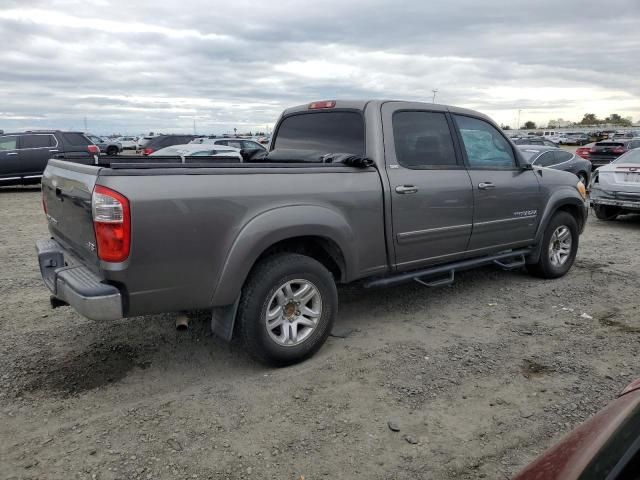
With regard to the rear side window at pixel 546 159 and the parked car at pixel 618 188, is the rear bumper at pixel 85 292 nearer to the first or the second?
the parked car at pixel 618 188

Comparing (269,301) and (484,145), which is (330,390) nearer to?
(269,301)

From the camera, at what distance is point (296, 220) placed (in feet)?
12.1

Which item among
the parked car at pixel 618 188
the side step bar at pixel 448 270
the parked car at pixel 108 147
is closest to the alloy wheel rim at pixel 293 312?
the side step bar at pixel 448 270

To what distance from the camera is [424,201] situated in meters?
4.50

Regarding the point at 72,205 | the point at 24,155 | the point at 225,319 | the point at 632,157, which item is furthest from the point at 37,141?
the point at 632,157

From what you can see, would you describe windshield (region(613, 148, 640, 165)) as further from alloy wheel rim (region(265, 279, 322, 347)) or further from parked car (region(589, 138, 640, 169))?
parked car (region(589, 138, 640, 169))

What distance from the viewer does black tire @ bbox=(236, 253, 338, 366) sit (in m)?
3.57

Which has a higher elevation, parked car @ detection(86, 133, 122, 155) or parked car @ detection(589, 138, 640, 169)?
parked car @ detection(86, 133, 122, 155)

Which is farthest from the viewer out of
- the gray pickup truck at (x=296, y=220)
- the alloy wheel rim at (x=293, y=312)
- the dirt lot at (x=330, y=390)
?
the alloy wheel rim at (x=293, y=312)

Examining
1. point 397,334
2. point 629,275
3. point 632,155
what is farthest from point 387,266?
point 632,155

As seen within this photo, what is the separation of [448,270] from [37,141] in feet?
47.0

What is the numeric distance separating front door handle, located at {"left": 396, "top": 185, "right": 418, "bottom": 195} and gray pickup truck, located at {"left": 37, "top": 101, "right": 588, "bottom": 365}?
19 millimetres

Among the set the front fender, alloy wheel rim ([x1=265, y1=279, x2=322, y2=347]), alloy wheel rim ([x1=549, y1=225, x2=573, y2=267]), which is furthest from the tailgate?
alloy wheel rim ([x1=549, y1=225, x2=573, y2=267])

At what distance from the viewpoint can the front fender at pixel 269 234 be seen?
343 cm
